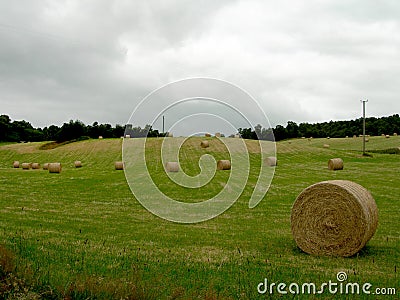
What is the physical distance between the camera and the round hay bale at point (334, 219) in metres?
10.3

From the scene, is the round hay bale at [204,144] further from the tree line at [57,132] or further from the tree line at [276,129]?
the tree line at [276,129]

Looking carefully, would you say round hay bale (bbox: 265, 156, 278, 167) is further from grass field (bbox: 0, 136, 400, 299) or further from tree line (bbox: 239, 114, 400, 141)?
tree line (bbox: 239, 114, 400, 141)

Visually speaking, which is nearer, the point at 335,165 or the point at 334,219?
the point at 334,219

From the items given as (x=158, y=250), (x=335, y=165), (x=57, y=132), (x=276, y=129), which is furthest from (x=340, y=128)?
(x=158, y=250)

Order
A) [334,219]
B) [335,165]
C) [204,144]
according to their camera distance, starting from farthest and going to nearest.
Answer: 1. [204,144]
2. [335,165]
3. [334,219]

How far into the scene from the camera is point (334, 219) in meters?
10.6

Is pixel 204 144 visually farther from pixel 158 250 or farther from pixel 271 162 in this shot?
pixel 158 250

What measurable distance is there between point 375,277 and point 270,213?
9.13 m

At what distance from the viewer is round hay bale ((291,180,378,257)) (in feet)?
33.7

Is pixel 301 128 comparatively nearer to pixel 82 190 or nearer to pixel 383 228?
pixel 82 190

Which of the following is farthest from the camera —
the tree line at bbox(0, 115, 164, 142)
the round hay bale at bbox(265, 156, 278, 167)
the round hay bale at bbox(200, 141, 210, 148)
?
the tree line at bbox(0, 115, 164, 142)

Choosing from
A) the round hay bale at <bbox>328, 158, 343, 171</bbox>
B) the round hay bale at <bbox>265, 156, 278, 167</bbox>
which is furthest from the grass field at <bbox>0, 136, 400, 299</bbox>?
the round hay bale at <bbox>265, 156, 278, 167</bbox>

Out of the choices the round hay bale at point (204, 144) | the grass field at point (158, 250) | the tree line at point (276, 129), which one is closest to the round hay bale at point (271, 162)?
the round hay bale at point (204, 144)

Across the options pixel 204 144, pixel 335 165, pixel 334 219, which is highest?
pixel 204 144
